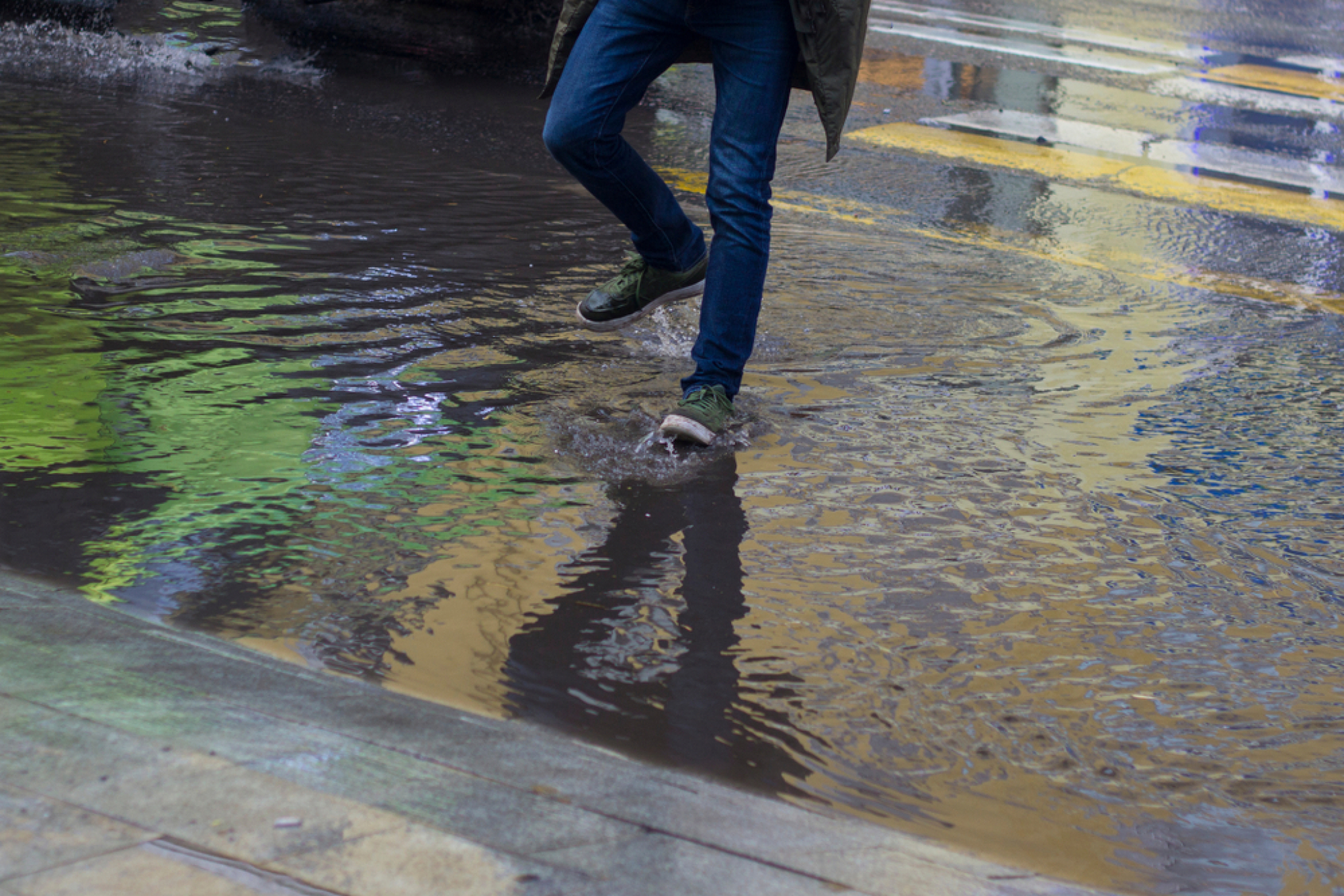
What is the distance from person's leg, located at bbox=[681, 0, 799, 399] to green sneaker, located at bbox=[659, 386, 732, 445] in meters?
0.04

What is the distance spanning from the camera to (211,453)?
2160 mm

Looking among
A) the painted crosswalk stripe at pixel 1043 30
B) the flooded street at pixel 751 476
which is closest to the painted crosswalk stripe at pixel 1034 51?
the painted crosswalk stripe at pixel 1043 30

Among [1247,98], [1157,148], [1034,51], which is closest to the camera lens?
[1157,148]

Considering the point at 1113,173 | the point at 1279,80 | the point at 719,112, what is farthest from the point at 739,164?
the point at 1279,80

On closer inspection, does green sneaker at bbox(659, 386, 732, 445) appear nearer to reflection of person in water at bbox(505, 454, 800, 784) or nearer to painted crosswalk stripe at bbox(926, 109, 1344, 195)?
reflection of person in water at bbox(505, 454, 800, 784)

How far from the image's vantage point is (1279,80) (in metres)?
9.99

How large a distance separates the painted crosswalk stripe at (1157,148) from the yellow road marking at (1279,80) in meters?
3.26

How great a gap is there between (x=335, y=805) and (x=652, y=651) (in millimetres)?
628

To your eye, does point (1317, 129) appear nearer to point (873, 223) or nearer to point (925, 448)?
point (873, 223)

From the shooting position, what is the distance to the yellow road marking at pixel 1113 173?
534 cm

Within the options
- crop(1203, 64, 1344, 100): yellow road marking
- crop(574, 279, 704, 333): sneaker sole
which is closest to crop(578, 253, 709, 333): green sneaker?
crop(574, 279, 704, 333): sneaker sole

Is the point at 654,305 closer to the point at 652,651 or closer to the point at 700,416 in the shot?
the point at 700,416

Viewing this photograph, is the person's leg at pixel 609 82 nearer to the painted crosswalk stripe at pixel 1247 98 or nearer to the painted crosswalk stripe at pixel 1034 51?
the painted crosswalk stripe at pixel 1247 98

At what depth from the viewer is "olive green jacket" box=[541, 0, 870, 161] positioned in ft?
7.55
